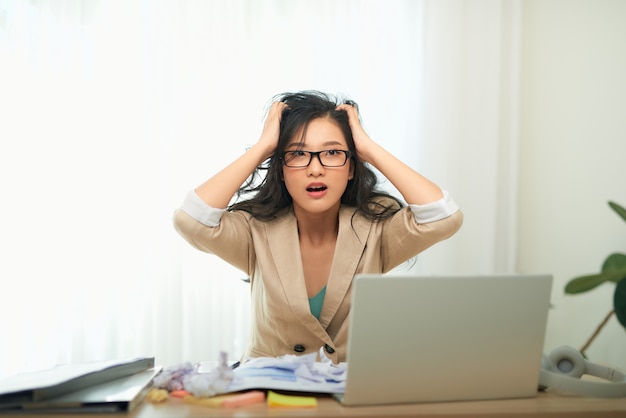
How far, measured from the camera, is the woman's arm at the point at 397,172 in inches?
75.6

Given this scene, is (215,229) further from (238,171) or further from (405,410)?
(405,410)

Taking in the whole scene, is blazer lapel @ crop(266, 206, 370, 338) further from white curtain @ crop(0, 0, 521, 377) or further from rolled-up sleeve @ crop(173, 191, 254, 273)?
white curtain @ crop(0, 0, 521, 377)

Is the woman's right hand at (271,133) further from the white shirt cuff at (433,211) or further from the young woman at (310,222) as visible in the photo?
the white shirt cuff at (433,211)

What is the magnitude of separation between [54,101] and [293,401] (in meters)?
2.33

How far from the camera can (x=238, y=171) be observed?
6.38ft

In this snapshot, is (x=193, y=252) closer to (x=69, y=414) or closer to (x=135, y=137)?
(x=135, y=137)

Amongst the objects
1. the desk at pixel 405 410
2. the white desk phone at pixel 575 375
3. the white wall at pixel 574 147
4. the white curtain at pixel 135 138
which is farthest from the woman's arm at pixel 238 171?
the white wall at pixel 574 147

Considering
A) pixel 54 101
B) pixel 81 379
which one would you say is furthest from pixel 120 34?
pixel 81 379

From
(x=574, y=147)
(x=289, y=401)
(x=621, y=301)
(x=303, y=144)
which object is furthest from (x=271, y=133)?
(x=574, y=147)

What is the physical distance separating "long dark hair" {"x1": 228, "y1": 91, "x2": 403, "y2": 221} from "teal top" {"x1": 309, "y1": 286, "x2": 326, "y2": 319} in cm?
27

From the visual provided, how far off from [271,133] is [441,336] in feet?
3.29

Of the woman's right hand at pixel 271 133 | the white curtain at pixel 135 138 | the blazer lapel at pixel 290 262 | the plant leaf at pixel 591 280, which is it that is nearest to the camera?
the plant leaf at pixel 591 280

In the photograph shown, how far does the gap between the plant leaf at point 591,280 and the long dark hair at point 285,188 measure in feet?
2.75

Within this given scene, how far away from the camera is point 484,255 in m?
3.18
